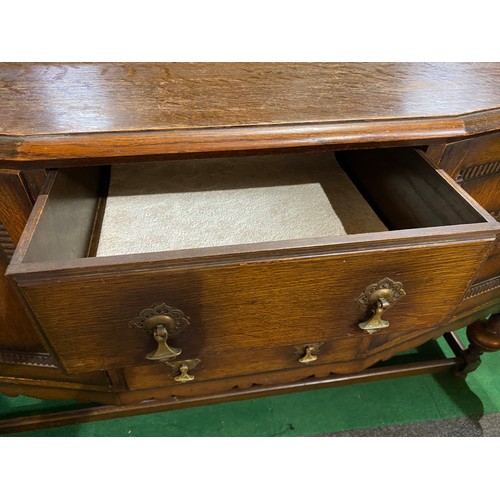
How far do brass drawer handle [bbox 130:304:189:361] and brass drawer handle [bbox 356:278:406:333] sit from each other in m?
0.20

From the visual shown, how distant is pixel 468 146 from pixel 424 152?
6 cm

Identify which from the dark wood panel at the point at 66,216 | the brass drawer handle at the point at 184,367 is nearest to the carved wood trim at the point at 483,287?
the brass drawer handle at the point at 184,367

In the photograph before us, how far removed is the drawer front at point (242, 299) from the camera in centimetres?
38

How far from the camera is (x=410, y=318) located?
52 centimetres

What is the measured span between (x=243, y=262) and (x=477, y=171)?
42cm

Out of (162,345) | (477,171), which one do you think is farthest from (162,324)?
(477,171)

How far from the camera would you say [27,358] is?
2.05 ft

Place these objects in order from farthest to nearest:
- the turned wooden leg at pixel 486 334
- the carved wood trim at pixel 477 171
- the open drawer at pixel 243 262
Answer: the turned wooden leg at pixel 486 334 < the carved wood trim at pixel 477 171 < the open drawer at pixel 243 262

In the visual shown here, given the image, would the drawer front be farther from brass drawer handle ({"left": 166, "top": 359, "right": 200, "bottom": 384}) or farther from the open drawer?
brass drawer handle ({"left": 166, "top": 359, "right": 200, "bottom": 384})

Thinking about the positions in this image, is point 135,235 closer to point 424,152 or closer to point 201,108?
point 201,108

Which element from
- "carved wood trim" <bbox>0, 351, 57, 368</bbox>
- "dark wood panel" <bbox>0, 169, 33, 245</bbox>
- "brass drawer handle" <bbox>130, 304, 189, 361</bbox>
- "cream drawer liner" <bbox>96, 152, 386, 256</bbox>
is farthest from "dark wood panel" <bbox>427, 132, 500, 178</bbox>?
"carved wood trim" <bbox>0, 351, 57, 368</bbox>

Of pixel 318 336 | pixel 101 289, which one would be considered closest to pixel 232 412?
pixel 318 336

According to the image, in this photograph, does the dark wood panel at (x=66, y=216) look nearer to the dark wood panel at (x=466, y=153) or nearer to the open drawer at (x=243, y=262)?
the open drawer at (x=243, y=262)

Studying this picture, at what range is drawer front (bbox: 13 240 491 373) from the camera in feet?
1.25
